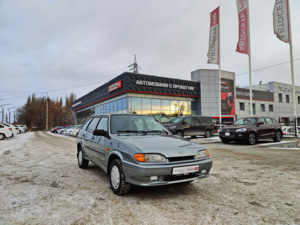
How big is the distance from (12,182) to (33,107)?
269 feet

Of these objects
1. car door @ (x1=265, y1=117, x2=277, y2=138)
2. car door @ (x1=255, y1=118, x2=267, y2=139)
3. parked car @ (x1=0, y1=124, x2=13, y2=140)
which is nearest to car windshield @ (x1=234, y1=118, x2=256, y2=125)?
car door @ (x1=255, y1=118, x2=267, y2=139)

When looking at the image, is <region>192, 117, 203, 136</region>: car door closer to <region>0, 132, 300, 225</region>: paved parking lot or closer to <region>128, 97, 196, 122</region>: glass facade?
<region>0, 132, 300, 225</region>: paved parking lot

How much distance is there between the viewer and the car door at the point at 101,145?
3.97m

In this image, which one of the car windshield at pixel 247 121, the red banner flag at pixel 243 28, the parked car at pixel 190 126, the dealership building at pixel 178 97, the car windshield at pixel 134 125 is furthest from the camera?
the dealership building at pixel 178 97

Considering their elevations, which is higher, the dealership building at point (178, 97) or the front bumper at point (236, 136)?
the dealership building at point (178, 97)

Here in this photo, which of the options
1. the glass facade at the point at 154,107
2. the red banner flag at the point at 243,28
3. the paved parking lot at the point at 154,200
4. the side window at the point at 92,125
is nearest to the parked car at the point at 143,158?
the paved parking lot at the point at 154,200

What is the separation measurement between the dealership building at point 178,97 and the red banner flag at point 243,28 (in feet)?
15.0

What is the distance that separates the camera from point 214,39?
20.1 meters

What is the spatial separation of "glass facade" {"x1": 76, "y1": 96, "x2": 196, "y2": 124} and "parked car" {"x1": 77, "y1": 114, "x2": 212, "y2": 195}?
826 inches

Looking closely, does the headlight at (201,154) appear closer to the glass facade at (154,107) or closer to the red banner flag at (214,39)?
the red banner flag at (214,39)

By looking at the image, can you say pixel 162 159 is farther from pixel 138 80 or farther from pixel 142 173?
pixel 138 80

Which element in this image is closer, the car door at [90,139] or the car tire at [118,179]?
the car tire at [118,179]

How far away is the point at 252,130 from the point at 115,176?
941 cm

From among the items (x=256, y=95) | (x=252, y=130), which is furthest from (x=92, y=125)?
(x=256, y=95)
